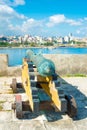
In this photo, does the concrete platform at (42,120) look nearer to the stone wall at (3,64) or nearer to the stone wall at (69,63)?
the stone wall at (3,64)

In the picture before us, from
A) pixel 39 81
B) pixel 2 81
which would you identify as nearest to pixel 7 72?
pixel 2 81

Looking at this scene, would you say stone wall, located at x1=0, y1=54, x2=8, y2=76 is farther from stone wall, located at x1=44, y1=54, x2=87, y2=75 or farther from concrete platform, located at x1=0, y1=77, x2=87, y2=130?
concrete platform, located at x1=0, y1=77, x2=87, y2=130

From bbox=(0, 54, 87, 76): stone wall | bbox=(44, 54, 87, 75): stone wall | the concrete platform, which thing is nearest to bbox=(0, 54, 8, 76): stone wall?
bbox=(0, 54, 87, 76): stone wall

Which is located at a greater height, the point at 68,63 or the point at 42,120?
the point at 68,63

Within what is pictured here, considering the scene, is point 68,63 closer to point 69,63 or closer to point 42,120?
point 69,63

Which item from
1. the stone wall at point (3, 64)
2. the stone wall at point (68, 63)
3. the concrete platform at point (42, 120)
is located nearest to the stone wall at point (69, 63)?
the stone wall at point (68, 63)

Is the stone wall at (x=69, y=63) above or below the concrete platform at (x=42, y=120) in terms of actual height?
above

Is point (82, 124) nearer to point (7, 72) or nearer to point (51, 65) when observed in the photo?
point (51, 65)

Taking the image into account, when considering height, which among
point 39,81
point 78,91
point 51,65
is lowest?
point 78,91

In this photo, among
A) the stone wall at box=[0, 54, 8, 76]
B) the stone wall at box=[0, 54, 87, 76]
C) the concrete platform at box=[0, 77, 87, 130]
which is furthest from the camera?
the stone wall at box=[0, 54, 87, 76]

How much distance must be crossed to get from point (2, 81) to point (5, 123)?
13.8 ft

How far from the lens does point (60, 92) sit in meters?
4.73

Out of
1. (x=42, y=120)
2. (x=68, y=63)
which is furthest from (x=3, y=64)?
(x=42, y=120)

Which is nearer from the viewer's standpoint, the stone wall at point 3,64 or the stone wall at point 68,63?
the stone wall at point 3,64
